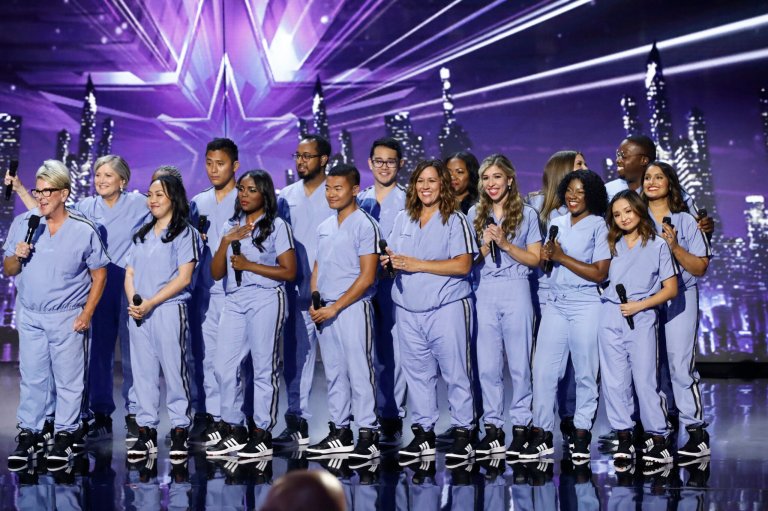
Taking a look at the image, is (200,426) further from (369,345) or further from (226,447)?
(369,345)

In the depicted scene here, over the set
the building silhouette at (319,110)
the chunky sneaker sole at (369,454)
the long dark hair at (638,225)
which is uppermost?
the building silhouette at (319,110)

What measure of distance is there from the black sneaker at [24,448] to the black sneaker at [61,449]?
10 centimetres

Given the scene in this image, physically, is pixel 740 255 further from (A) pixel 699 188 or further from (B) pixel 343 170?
(B) pixel 343 170

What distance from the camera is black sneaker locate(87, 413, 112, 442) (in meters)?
5.30

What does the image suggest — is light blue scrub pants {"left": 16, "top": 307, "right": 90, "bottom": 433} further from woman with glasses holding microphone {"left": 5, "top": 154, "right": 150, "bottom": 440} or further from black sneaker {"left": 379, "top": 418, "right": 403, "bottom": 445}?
black sneaker {"left": 379, "top": 418, "right": 403, "bottom": 445}

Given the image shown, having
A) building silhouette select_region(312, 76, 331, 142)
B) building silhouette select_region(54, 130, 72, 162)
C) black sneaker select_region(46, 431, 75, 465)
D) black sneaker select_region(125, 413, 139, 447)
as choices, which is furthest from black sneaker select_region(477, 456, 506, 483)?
building silhouette select_region(54, 130, 72, 162)

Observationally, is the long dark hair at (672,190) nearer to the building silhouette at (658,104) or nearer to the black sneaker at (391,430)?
the black sneaker at (391,430)

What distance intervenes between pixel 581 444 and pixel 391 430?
1077 mm

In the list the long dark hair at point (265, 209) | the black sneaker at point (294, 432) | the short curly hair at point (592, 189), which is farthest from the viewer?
the black sneaker at point (294, 432)

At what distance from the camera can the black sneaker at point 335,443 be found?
481 cm

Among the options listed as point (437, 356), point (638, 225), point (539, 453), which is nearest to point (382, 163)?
point (437, 356)

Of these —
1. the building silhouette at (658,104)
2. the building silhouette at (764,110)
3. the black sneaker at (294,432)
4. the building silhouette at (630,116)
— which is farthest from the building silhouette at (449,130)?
the black sneaker at (294,432)

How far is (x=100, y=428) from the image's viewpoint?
5387mm

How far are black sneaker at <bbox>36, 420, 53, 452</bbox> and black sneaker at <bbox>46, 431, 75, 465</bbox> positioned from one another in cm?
16
